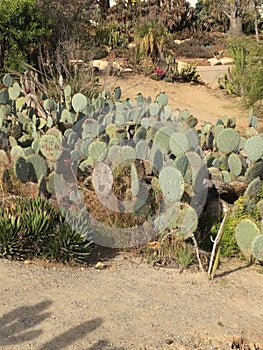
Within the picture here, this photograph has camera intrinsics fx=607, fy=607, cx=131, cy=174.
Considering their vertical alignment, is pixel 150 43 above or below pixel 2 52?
below

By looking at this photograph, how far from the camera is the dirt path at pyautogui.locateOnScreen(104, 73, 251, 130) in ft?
33.9

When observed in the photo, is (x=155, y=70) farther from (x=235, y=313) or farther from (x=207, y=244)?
(x=235, y=313)

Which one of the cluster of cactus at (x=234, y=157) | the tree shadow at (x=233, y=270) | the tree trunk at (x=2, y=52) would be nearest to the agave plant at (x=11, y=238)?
the tree shadow at (x=233, y=270)

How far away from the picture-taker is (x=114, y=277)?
4.69 m

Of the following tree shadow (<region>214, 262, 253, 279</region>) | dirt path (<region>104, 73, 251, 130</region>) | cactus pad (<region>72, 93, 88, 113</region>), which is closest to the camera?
tree shadow (<region>214, 262, 253, 279</region>)

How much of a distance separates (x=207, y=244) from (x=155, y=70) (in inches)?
316

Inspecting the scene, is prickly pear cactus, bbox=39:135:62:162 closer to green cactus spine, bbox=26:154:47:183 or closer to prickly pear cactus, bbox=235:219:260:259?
green cactus spine, bbox=26:154:47:183

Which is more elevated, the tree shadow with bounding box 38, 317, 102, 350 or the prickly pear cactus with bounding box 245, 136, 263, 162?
the prickly pear cactus with bounding box 245, 136, 263, 162

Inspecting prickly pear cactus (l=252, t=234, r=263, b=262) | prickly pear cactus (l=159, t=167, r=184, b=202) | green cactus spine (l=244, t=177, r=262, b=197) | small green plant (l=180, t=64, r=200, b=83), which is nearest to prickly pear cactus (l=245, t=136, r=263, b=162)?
green cactus spine (l=244, t=177, r=262, b=197)

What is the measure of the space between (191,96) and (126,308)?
Result: 8048 mm

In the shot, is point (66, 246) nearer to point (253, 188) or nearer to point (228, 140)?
point (253, 188)

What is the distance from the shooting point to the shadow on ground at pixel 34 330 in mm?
3719

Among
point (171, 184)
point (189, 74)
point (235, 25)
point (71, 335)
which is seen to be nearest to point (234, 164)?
point (171, 184)

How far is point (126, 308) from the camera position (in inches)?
165
